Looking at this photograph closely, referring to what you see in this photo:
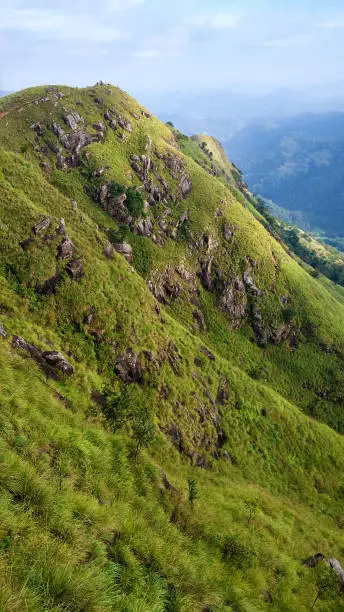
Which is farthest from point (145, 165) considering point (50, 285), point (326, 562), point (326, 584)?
point (326, 584)

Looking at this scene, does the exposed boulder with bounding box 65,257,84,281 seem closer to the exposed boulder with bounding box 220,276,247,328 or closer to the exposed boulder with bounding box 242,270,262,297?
the exposed boulder with bounding box 220,276,247,328

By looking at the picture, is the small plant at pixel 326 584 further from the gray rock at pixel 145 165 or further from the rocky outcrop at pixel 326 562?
the gray rock at pixel 145 165

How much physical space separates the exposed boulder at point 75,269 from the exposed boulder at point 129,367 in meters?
13.0

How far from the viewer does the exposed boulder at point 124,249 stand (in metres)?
78.1

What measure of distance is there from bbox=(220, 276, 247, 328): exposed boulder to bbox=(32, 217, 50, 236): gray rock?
174 feet

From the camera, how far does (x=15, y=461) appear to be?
41.1 feet

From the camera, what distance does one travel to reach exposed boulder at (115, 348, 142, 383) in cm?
4547

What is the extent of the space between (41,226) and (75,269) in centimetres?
789

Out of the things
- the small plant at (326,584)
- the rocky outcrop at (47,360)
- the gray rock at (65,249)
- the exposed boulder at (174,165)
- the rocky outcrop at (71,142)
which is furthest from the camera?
the exposed boulder at (174,165)

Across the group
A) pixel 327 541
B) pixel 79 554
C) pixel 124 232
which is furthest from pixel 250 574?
pixel 124 232

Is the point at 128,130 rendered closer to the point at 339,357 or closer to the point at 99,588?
the point at 339,357

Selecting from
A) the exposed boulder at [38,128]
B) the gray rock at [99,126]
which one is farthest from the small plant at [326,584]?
the gray rock at [99,126]

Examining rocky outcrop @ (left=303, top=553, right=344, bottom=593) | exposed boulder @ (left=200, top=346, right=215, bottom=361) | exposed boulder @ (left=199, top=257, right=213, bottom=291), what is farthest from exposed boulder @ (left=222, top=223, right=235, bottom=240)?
rocky outcrop @ (left=303, top=553, right=344, bottom=593)

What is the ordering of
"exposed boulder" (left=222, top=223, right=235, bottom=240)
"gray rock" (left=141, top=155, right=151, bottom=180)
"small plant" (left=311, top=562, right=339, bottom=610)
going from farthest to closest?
"exposed boulder" (left=222, top=223, right=235, bottom=240) < "gray rock" (left=141, top=155, right=151, bottom=180) < "small plant" (left=311, top=562, right=339, bottom=610)
